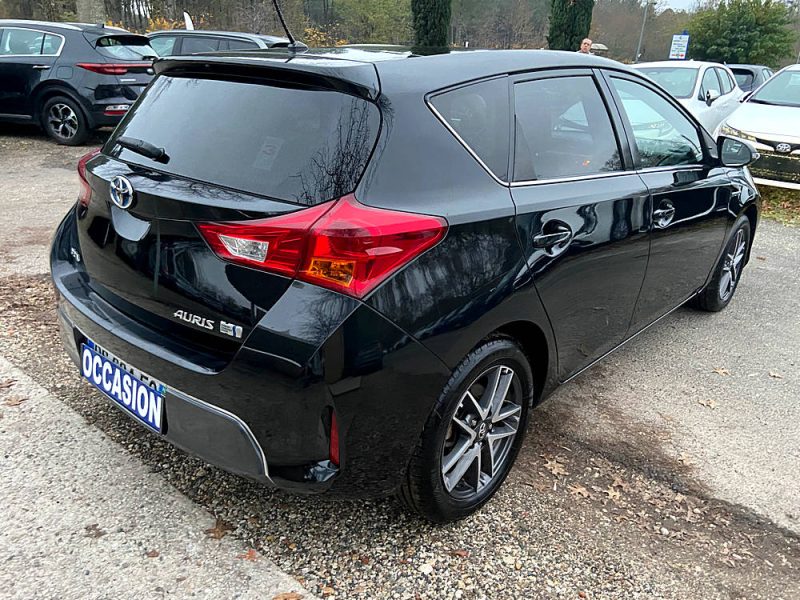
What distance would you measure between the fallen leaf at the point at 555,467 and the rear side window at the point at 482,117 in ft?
4.18

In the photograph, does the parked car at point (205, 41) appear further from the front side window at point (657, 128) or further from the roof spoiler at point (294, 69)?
the roof spoiler at point (294, 69)

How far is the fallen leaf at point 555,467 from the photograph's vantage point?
2.74 meters

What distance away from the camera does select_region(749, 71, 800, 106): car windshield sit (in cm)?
863

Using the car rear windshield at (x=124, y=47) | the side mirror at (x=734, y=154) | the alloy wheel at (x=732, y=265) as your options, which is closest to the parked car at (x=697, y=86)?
the alloy wheel at (x=732, y=265)

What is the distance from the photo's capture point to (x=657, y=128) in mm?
3412

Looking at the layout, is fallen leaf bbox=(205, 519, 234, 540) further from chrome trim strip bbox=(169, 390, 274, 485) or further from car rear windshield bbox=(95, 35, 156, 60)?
car rear windshield bbox=(95, 35, 156, 60)

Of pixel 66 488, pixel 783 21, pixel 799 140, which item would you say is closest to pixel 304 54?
pixel 66 488

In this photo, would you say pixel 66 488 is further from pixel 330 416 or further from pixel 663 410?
pixel 663 410

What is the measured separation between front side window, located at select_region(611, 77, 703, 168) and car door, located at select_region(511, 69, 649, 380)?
0.19 m

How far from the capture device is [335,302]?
1.76 meters

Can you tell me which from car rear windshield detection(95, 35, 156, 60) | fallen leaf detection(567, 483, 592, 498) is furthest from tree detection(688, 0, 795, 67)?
fallen leaf detection(567, 483, 592, 498)

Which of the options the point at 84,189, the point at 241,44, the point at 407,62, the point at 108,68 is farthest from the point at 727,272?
the point at 241,44

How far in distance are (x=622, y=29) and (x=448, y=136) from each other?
159ft

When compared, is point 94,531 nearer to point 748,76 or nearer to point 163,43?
point 163,43
